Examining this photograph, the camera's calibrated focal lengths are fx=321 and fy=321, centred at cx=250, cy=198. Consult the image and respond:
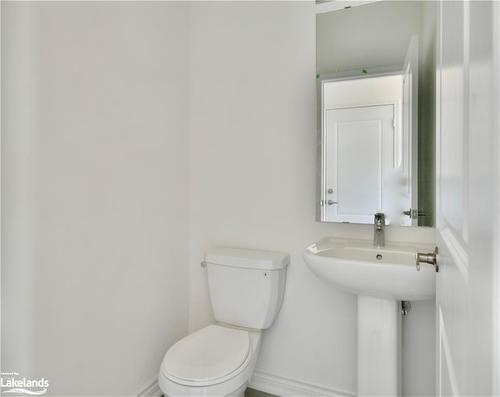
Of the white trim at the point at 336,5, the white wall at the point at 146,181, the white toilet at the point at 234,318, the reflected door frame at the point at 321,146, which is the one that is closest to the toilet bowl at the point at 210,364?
the white toilet at the point at 234,318

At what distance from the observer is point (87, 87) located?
1325 mm

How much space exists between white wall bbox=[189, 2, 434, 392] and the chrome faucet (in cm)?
8

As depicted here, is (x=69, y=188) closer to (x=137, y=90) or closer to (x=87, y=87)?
(x=87, y=87)

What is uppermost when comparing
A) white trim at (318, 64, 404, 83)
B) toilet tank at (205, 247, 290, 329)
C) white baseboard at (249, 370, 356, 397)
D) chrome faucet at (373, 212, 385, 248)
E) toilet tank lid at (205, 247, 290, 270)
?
white trim at (318, 64, 404, 83)

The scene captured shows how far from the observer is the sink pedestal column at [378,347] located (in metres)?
1.34

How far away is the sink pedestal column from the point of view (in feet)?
4.38

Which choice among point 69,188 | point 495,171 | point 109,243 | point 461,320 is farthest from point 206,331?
point 495,171

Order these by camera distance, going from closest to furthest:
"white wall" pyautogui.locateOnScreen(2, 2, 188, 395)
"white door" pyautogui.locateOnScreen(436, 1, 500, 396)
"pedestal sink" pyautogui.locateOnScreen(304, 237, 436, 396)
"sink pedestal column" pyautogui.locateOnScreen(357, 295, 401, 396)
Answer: "white door" pyautogui.locateOnScreen(436, 1, 500, 396) → "white wall" pyautogui.locateOnScreen(2, 2, 188, 395) → "pedestal sink" pyautogui.locateOnScreen(304, 237, 436, 396) → "sink pedestal column" pyautogui.locateOnScreen(357, 295, 401, 396)

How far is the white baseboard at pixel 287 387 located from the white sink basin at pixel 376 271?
2.24 ft

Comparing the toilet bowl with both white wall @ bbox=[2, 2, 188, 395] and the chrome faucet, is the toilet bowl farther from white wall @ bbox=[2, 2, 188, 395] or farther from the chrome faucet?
the chrome faucet

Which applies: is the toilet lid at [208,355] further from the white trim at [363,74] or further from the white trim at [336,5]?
the white trim at [336,5]

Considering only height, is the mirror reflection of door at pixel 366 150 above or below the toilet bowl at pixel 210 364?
above

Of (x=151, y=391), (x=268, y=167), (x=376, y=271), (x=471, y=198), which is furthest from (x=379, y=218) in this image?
(x=151, y=391)

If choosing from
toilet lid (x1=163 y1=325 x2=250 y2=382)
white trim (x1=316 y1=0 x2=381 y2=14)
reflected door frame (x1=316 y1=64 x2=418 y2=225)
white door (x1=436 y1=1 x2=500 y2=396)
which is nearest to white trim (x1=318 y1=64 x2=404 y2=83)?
reflected door frame (x1=316 y1=64 x2=418 y2=225)
